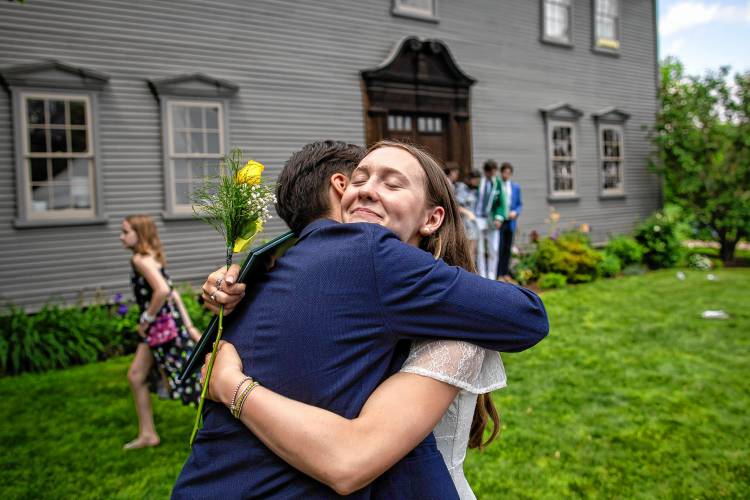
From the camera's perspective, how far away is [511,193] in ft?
40.8

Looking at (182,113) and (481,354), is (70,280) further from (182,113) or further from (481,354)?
(481,354)

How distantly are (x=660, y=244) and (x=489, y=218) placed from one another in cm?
674

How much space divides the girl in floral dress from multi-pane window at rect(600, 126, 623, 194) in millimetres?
15330

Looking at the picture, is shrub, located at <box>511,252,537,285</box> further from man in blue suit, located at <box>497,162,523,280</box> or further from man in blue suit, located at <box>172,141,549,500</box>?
man in blue suit, located at <box>172,141,549,500</box>

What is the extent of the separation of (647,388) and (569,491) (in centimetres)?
258

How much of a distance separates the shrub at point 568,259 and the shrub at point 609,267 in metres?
0.47

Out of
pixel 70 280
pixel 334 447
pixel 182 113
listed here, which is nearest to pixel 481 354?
pixel 334 447

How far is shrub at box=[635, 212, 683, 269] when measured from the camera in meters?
15.8

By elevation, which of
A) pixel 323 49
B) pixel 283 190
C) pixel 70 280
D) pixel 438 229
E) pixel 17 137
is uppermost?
pixel 323 49

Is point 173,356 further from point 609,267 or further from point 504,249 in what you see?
point 609,267

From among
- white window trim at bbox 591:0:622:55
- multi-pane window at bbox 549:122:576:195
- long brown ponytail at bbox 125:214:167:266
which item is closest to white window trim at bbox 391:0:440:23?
multi-pane window at bbox 549:122:576:195

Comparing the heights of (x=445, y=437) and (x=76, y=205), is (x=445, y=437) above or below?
below

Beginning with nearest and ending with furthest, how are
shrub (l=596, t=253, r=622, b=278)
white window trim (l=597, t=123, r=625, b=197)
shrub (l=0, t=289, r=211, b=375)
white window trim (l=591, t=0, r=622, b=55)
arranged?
shrub (l=0, t=289, r=211, b=375) → shrub (l=596, t=253, r=622, b=278) → white window trim (l=591, t=0, r=622, b=55) → white window trim (l=597, t=123, r=625, b=197)

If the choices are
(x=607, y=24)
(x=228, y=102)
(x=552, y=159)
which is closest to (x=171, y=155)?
(x=228, y=102)
